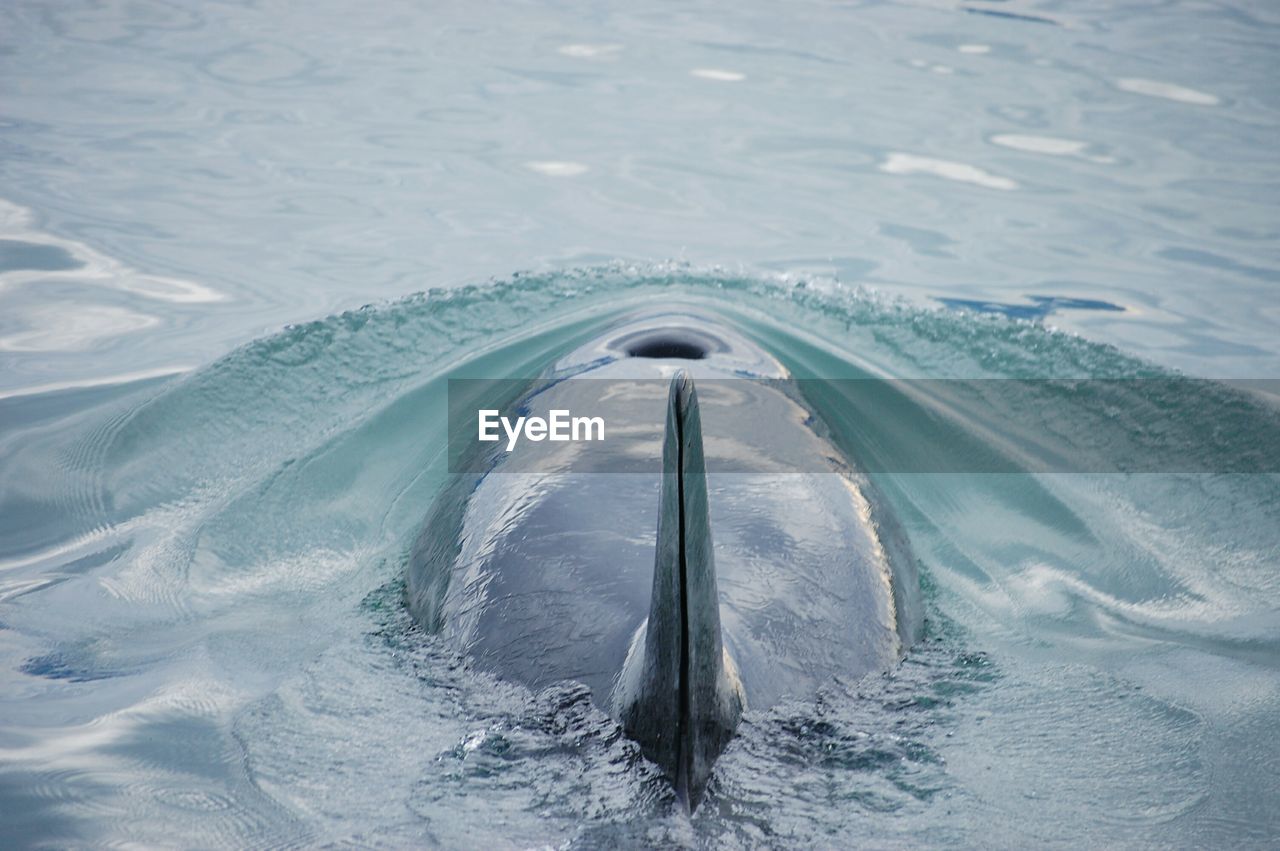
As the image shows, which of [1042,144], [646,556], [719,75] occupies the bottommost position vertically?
[646,556]

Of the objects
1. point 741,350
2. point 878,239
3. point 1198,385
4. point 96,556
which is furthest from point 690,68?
point 96,556

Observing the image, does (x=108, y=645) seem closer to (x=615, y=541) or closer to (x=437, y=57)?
(x=615, y=541)

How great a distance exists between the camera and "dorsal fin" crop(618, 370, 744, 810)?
376cm

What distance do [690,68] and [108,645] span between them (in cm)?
1294

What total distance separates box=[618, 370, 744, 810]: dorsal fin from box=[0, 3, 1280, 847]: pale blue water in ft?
0.42

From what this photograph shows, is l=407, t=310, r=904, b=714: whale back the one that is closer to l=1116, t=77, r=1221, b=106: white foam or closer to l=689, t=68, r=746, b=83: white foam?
l=689, t=68, r=746, b=83: white foam

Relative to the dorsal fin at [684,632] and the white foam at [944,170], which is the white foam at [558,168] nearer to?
the white foam at [944,170]

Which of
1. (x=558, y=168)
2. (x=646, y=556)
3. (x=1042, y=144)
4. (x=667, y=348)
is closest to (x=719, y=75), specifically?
(x=558, y=168)

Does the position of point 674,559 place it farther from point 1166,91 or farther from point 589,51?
point 589,51

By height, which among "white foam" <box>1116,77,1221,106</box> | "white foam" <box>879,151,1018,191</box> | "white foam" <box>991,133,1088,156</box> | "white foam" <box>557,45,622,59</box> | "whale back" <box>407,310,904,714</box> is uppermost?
"white foam" <box>557,45,622,59</box>

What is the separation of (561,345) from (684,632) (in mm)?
5429

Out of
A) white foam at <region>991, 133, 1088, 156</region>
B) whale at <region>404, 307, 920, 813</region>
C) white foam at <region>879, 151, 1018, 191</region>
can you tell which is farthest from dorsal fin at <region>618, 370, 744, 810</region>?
white foam at <region>991, 133, 1088, 156</region>

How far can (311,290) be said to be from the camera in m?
10.8

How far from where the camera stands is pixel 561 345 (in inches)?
358
